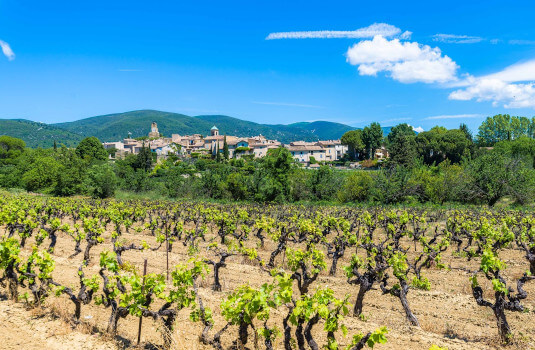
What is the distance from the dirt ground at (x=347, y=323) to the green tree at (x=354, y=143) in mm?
77331

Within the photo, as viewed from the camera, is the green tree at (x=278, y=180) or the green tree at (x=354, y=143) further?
the green tree at (x=354, y=143)

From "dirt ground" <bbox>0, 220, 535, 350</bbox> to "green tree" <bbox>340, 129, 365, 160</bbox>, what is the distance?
77.3 meters

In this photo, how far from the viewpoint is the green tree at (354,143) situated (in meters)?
86.1

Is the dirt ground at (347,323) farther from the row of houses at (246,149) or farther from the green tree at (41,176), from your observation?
the row of houses at (246,149)

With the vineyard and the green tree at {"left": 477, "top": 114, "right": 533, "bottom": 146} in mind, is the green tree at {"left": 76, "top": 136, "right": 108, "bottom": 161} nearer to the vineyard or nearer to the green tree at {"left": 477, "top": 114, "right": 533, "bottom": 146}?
the vineyard

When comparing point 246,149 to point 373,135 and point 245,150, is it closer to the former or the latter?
point 245,150

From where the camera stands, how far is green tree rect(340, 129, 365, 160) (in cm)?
8605

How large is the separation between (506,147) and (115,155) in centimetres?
10249

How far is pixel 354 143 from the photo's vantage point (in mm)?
87938

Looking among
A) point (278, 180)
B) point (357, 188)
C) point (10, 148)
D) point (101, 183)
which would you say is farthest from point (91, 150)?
point (357, 188)

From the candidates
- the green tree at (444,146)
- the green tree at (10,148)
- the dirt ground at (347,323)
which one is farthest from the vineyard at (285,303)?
the green tree at (10,148)

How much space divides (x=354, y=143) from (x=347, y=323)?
83613mm

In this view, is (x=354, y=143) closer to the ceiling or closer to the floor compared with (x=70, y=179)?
closer to the ceiling

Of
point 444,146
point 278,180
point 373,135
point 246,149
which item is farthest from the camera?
point 246,149
